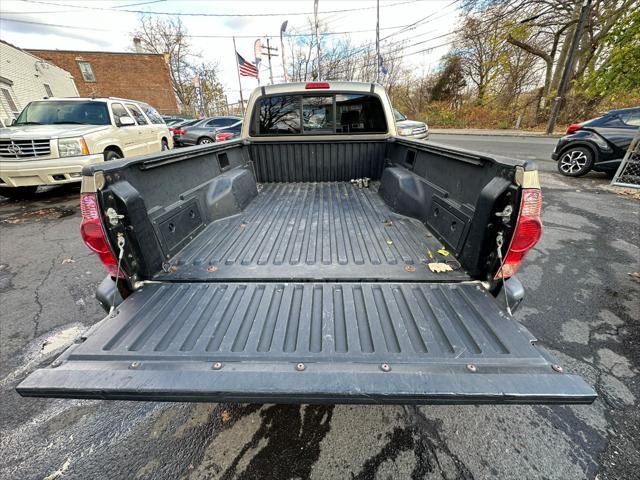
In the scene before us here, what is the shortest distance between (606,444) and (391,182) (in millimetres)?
2837

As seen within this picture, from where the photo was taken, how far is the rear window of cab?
414 centimetres

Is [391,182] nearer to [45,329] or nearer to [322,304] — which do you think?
[322,304]

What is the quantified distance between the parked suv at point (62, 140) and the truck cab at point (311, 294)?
502cm

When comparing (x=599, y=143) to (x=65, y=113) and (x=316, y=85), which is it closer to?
(x=316, y=85)

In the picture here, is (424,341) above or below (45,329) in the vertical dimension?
above

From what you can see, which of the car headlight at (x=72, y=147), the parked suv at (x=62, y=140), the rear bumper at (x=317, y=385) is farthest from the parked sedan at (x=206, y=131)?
the rear bumper at (x=317, y=385)

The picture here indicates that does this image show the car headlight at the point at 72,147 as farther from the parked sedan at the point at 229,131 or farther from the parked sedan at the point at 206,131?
the parked sedan at the point at 206,131

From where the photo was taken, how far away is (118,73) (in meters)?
31.1

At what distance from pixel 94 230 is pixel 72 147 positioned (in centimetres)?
615

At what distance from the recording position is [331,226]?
9.52ft

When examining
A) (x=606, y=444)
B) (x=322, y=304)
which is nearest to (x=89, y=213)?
(x=322, y=304)

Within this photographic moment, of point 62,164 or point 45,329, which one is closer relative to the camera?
point 45,329

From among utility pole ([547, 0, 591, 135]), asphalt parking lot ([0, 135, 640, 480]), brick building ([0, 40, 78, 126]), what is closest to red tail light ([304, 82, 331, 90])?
asphalt parking lot ([0, 135, 640, 480])

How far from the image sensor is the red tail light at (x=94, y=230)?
1.55 meters
